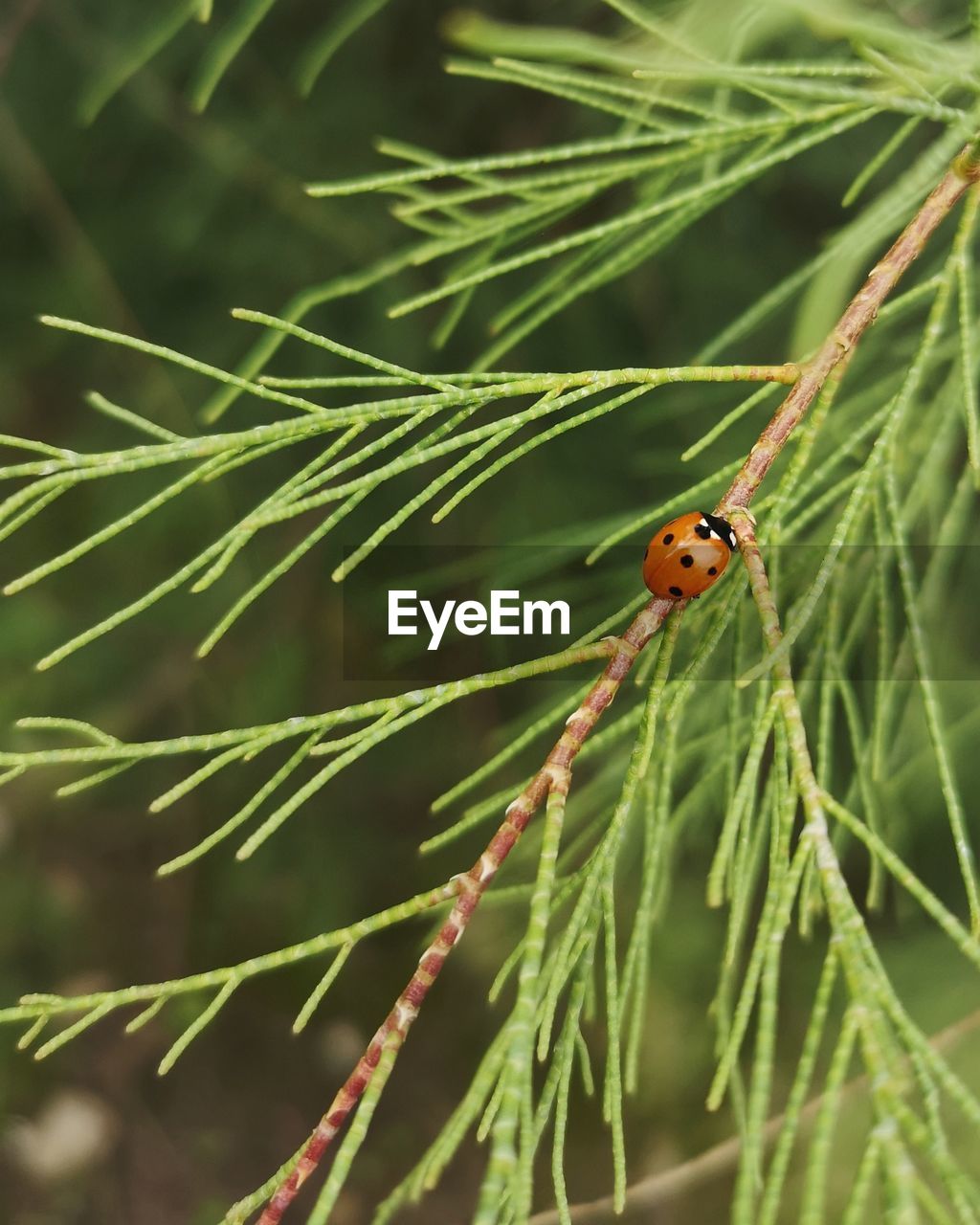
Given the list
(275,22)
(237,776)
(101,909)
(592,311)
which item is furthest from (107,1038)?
(275,22)

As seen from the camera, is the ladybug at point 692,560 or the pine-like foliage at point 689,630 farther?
the ladybug at point 692,560

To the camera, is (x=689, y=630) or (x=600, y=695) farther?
(x=689, y=630)

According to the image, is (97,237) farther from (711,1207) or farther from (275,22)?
(711,1207)

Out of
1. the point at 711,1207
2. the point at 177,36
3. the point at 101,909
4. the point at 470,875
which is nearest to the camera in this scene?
the point at 470,875
